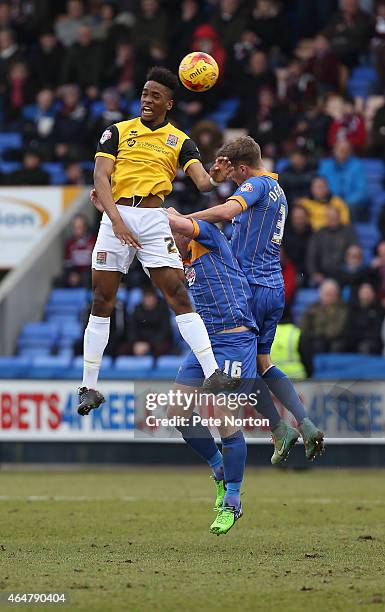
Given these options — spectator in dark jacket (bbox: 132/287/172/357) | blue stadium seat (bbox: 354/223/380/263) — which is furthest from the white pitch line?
blue stadium seat (bbox: 354/223/380/263)

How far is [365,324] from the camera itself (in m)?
17.7

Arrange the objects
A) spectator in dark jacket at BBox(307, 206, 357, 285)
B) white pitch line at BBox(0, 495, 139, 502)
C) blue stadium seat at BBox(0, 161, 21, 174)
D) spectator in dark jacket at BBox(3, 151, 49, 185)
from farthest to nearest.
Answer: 1. blue stadium seat at BBox(0, 161, 21, 174)
2. spectator in dark jacket at BBox(3, 151, 49, 185)
3. spectator in dark jacket at BBox(307, 206, 357, 285)
4. white pitch line at BBox(0, 495, 139, 502)

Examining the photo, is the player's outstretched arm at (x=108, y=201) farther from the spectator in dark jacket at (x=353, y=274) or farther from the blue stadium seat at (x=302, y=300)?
the blue stadium seat at (x=302, y=300)

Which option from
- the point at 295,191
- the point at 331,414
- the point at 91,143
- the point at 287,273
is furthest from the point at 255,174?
the point at 91,143

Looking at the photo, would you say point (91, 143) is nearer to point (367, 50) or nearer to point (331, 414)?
point (367, 50)

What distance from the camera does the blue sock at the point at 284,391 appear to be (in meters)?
10.0

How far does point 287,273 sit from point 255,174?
8.75 metres

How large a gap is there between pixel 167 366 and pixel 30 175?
5.70m

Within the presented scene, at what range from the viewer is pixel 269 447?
54.3ft

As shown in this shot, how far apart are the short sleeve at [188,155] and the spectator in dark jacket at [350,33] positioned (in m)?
12.6

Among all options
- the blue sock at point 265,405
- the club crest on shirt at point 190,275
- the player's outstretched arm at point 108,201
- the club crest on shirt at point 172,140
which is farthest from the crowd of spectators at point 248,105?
the player's outstretched arm at point 108,201

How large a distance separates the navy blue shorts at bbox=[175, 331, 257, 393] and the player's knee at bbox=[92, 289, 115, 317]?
0.69 meters

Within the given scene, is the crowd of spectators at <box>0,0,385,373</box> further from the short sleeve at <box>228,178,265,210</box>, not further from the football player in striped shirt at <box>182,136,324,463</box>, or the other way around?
the short sleeve at <box>228,178,265,210</box>

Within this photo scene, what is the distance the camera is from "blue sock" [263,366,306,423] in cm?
1004
